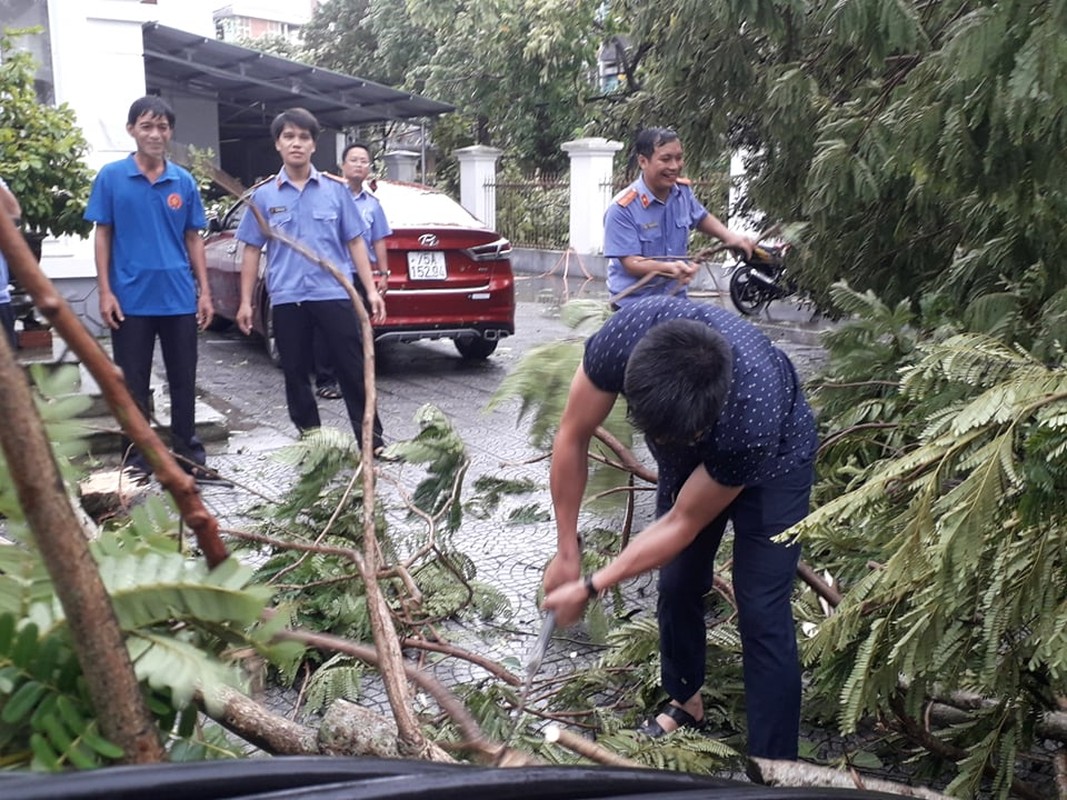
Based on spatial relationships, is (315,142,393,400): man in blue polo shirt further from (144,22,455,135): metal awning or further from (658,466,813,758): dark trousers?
(144,22,455,135): metal awning

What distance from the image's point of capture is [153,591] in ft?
5.00

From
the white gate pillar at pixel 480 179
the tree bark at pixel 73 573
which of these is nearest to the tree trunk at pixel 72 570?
the tree bark at pixel 73 573

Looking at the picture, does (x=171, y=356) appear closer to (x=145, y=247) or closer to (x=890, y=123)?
(x=145, y=247)

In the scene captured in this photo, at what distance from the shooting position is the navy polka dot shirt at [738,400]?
9.33 ft

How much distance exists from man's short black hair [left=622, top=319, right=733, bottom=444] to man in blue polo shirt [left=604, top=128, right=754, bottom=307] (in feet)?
9.59

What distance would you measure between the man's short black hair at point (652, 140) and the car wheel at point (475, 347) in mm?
4776

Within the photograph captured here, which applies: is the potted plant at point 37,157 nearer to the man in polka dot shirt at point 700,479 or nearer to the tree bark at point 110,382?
the man in polka dot shirt at point 700,479

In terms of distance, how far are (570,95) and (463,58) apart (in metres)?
2.44

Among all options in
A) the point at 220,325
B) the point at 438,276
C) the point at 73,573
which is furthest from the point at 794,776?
the point at 220,325

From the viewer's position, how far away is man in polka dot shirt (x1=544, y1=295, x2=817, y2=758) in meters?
2.60

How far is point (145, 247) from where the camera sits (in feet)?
19.3

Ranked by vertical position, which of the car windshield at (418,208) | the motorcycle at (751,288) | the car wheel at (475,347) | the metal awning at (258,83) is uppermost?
the metal awning at (258,83)

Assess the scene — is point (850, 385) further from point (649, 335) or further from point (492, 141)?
point (492, 141)

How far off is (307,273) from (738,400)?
3.76 metres
